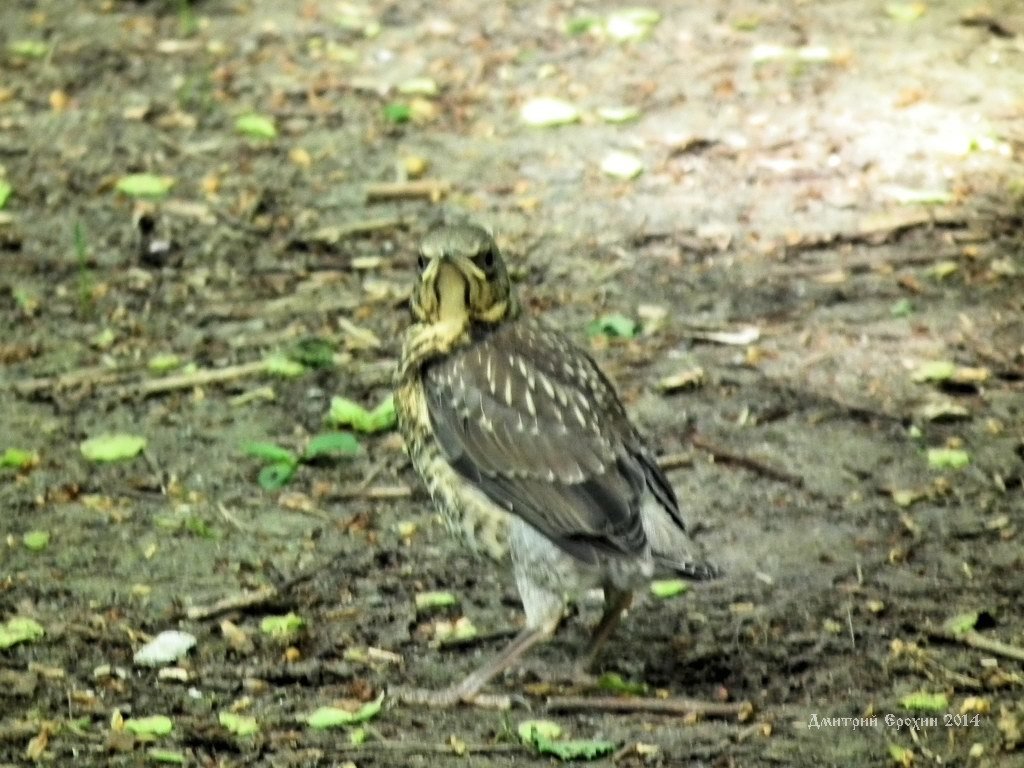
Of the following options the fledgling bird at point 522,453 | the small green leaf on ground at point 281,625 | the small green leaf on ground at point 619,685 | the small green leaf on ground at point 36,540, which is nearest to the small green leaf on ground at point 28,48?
the small green leaf on ground at point 36,540

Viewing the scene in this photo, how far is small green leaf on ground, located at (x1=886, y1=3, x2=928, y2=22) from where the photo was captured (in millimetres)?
10109

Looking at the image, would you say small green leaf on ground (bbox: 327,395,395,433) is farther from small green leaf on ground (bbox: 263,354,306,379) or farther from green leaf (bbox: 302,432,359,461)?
small green leaf on ground (bbox: 263,354,306,379)

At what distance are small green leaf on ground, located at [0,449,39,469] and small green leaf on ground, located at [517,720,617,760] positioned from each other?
2.42 m

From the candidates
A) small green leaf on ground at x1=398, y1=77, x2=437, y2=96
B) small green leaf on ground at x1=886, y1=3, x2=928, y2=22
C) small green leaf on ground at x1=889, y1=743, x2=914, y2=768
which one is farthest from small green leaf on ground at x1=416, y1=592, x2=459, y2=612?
small green leaf on ground at x1=886, y1=3, x2=928, y2=22

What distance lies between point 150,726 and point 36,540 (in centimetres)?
131

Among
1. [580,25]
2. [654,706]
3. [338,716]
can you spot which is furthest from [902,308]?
[580,25]

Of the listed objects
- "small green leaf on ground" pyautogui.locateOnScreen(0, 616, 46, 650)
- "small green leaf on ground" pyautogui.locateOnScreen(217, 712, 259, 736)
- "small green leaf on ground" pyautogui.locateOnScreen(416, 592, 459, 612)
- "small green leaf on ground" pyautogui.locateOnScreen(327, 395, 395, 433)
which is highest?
"small green leaf on ground" pyautogui.locateOnScreen(217, 712, 259, 736)

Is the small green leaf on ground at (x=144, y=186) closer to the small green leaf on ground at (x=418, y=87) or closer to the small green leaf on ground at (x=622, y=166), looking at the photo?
the small green leaf on ground at (x=418, y=87)

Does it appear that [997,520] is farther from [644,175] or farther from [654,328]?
[644,175]

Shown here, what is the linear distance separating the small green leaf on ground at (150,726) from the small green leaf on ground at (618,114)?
16.6 ft

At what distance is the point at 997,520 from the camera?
5.68 meters

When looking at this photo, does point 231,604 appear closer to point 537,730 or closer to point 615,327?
point 537,730

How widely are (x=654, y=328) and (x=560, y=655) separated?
2173 millimetres

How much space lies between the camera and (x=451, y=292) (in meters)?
5.16
